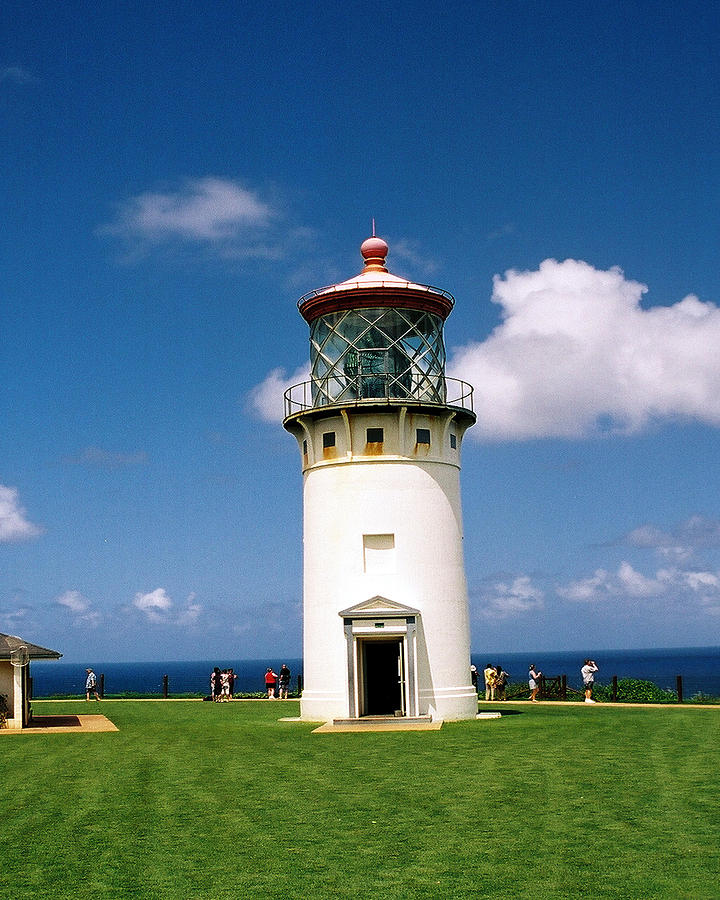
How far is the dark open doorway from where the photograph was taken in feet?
98.7

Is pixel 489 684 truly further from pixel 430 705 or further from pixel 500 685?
pixel 430 705

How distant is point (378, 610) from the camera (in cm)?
2897

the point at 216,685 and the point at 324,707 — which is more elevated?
the point at 216,685

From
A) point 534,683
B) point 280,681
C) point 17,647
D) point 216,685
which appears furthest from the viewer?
point 280,681

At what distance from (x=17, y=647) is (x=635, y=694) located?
824 inches

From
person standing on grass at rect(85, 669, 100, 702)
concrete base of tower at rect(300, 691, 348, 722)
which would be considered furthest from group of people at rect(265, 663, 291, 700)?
concrete base of tower at rect(300, 691, 348, 722)

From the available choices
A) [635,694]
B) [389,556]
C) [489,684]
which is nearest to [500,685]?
[489,684]

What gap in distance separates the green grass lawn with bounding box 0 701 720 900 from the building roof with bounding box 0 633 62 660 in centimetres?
545

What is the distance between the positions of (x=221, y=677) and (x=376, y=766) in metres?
24.1

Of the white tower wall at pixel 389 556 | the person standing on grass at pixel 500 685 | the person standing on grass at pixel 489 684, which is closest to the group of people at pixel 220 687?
the person standing on grass at pixel 489 684

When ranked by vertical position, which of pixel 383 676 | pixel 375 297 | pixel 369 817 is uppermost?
pixel 375 297

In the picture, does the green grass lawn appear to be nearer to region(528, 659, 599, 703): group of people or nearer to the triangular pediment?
the triangular pediment

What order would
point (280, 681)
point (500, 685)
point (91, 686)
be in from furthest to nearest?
1. point (91, 686)
2. point (280, 681)
3. point (500, 685)

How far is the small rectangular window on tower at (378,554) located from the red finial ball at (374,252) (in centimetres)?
805
